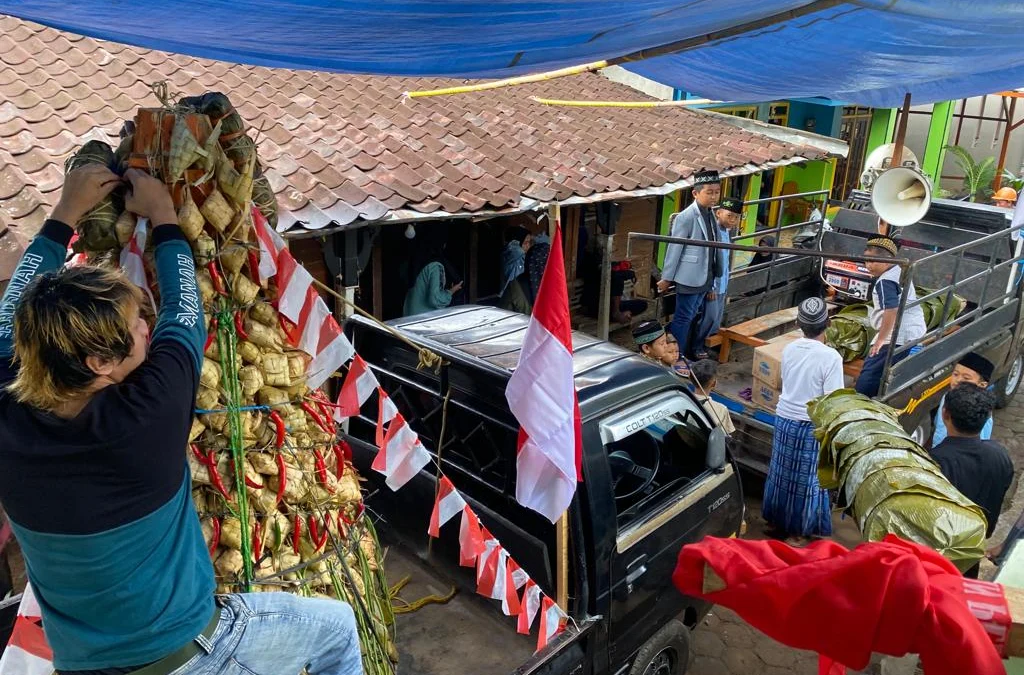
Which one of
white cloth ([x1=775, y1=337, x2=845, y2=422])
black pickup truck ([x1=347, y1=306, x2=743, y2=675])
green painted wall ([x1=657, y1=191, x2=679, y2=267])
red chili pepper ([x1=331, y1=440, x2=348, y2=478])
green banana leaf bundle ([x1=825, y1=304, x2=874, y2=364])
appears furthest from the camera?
green painted wall ([x1=657, y1=191, x2=679, y2=267])

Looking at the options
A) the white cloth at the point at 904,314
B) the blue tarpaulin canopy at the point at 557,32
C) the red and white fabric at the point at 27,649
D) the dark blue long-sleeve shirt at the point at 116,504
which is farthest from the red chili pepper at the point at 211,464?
the white cloth at the point at 904,314

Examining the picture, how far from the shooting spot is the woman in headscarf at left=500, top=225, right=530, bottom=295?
337 inches

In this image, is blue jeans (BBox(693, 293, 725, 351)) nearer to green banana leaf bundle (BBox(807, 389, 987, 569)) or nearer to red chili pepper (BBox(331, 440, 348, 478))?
green banana leaf bundle (BBox(807, 389, 987, 569))

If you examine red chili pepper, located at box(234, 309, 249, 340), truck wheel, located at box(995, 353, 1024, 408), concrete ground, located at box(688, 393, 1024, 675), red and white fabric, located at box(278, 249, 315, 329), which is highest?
red and white fabric, located at box(278, 249, 315, 329)

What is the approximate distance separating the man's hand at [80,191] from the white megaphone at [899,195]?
Result: 6.65 m

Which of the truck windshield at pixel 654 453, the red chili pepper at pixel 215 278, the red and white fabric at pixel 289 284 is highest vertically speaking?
the red chili pepper at pixel 215 278

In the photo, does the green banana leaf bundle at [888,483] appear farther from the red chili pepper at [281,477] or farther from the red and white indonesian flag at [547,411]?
the red chili pepper at [281,477]

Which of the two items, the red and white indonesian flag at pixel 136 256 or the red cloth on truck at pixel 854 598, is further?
the red and white indonesian flag at pixel 136 256

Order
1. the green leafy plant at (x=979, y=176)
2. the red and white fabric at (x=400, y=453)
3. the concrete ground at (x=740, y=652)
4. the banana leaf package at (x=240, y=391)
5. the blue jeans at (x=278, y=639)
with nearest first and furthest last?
the blue jeans at (x=278, y=639) → the banana leaf package at (x=240, y=391) → the red and white fabric at (x=400, y=453) → the concrete ground at (x=740, y=652) → the green leafy plant at (x=979, y=176)

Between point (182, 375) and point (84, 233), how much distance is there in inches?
23.9

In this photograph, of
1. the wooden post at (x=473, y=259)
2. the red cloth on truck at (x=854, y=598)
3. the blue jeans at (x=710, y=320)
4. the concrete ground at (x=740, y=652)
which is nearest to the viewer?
the red cloth on truck at (x=854, y=598)

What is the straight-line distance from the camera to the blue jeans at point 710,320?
22.7 ft

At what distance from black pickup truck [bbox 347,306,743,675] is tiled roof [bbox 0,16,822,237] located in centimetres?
225

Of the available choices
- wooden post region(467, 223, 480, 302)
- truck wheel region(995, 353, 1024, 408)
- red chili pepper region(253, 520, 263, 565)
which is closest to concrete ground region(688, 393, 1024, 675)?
red chili pepper region(253, 520, 263, 565)
